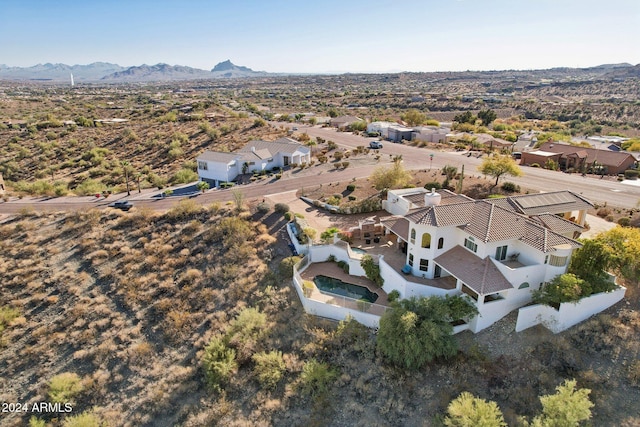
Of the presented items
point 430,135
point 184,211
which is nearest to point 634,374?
point 184,211

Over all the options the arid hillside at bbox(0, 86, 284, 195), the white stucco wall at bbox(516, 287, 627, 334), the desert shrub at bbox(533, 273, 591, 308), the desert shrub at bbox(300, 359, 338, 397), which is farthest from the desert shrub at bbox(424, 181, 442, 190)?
the arid hillside at bbox(0, 86, 284, 195)

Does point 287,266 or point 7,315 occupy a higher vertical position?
point 287,266

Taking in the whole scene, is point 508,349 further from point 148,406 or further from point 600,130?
point 600,130

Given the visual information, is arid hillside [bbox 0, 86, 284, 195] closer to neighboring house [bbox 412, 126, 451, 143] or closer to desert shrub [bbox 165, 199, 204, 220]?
desert shrub [bbox 165, 199, 204, 220]

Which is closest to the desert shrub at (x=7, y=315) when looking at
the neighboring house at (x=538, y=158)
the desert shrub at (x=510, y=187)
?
the desert shrub at (x=510, y=187)

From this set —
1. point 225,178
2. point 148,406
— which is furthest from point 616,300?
point 225,178

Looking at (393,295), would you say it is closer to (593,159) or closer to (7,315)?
(7,315)

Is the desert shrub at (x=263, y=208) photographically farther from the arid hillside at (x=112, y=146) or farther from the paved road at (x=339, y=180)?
the arid hillside at (x=112, y=146)

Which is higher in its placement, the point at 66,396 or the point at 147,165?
the point at 147,165
